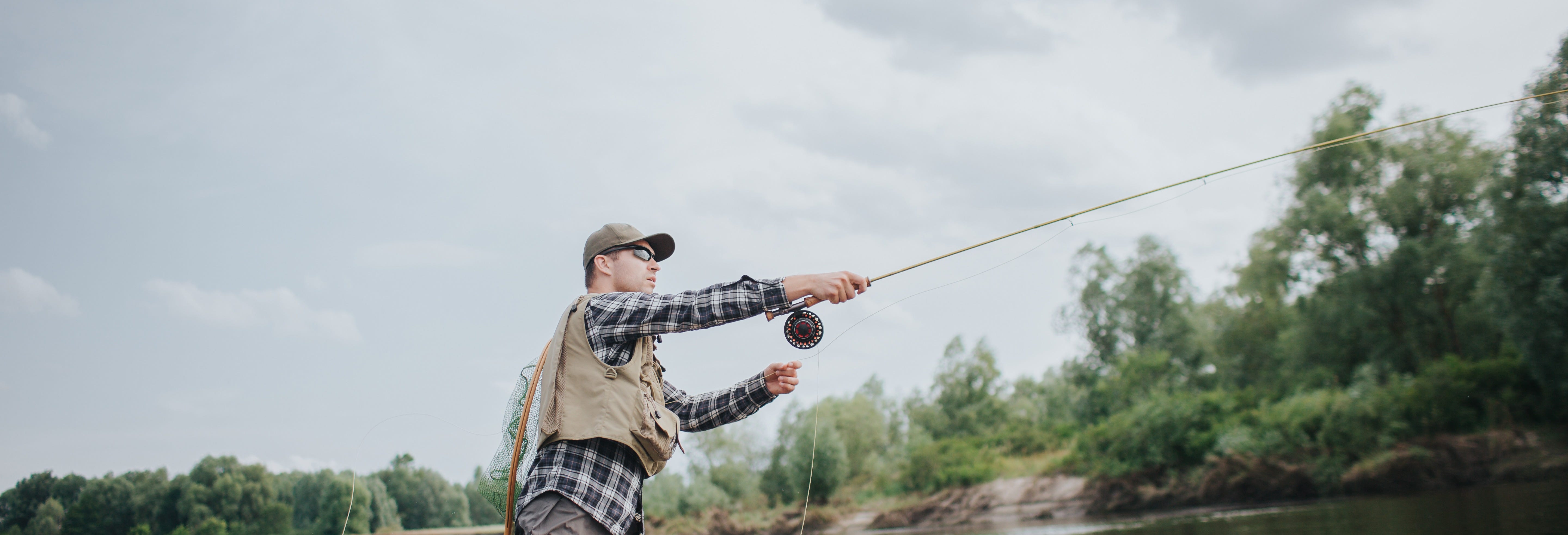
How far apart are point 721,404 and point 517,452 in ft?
2.33

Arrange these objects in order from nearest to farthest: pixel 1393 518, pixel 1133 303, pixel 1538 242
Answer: pixel 1393 518 → pixel 1538 242 → pixel 1133 303

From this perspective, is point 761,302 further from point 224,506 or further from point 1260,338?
point 1260,338

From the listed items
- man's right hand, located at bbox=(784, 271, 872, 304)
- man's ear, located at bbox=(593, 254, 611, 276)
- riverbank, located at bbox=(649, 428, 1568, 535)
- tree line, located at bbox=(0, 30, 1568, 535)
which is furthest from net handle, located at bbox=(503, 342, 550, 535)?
riverbank, located at bbox=(649, 428, 1568, 535)

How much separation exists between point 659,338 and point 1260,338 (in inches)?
1108

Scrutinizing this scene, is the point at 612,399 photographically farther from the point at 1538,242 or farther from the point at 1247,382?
the point at 1247,382

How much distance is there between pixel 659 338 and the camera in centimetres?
251

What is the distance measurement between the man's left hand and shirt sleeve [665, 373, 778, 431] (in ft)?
0.05

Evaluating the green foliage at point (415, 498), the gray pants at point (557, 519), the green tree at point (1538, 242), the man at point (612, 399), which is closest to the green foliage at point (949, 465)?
the green tree at point (1538, 242)

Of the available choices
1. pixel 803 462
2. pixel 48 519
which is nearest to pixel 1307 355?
pixel 803 462

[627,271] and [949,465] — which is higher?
[627,271]

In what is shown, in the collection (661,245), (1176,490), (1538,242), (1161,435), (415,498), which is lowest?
(1176,490)

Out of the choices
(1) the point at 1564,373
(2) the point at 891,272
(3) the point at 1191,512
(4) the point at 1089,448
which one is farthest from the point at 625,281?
(4) the point at 1089,448

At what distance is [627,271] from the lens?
2.53m

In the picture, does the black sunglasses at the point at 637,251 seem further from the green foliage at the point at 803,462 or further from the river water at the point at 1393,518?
the green foliage at the point at 803,462
